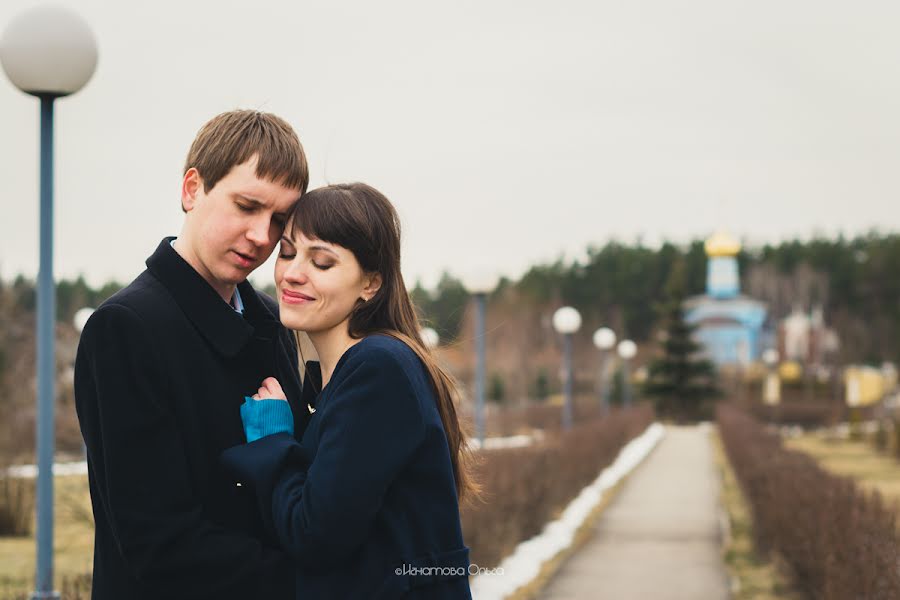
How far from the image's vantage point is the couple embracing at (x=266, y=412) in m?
2.08

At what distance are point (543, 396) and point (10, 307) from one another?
35.8 meters

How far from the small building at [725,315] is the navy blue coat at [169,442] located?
58.5 meters

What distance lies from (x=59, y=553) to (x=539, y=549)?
13.2 feet

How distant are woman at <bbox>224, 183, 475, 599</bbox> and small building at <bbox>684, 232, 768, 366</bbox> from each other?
192 ft

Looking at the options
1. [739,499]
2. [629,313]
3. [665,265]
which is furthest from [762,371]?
[739,499]

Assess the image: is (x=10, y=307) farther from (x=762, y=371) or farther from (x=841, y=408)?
(x=762, y=371)

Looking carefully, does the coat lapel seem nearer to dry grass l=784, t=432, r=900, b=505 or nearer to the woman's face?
the woman's face

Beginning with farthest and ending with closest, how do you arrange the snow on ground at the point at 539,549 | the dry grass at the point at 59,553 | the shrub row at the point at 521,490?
the dry grass at the point at 59,553, the shrub row at the point at 521,490, the snow on ground at the point at 539,549

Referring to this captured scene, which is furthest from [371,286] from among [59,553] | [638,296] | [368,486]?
[638,296]

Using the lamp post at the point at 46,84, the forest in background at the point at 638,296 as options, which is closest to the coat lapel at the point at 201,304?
the lamp post at the point at 46,84

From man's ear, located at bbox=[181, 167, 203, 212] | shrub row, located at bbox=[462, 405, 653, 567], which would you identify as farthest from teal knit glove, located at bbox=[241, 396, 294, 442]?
shrub row, located at bbox=[462, 405, 653, 567]

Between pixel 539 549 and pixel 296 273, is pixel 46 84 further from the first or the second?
pixel 539 549

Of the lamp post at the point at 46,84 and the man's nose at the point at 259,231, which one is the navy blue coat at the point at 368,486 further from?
the lamp post at the point at 46,84

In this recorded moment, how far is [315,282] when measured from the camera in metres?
2.33
